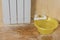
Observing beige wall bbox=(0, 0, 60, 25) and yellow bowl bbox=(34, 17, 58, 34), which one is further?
beige wall bbox=(0, 0, 60, 25)

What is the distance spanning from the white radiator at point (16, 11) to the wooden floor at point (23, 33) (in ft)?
0.24

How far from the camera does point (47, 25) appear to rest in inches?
73.0

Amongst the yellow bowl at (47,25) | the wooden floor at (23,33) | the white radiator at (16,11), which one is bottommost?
the wooden floor at (23,33)

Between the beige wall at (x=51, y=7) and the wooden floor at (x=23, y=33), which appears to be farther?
the beige wall at (x=51, y=7)

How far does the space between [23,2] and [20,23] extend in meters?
0.24

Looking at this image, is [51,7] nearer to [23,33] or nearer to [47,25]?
[47,25]

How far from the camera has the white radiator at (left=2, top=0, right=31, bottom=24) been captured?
1.76 meters

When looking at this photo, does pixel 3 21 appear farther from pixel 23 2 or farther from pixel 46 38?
pixel 46 38

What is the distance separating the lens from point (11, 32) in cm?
176

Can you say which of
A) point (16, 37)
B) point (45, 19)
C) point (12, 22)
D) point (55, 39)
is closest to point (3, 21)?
point (12, 22)

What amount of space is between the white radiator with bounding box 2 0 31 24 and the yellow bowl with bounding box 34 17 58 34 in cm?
11

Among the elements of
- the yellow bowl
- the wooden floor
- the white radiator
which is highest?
the white radiator

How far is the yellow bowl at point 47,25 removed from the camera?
1.74m

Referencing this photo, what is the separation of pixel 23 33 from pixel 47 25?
277mm
